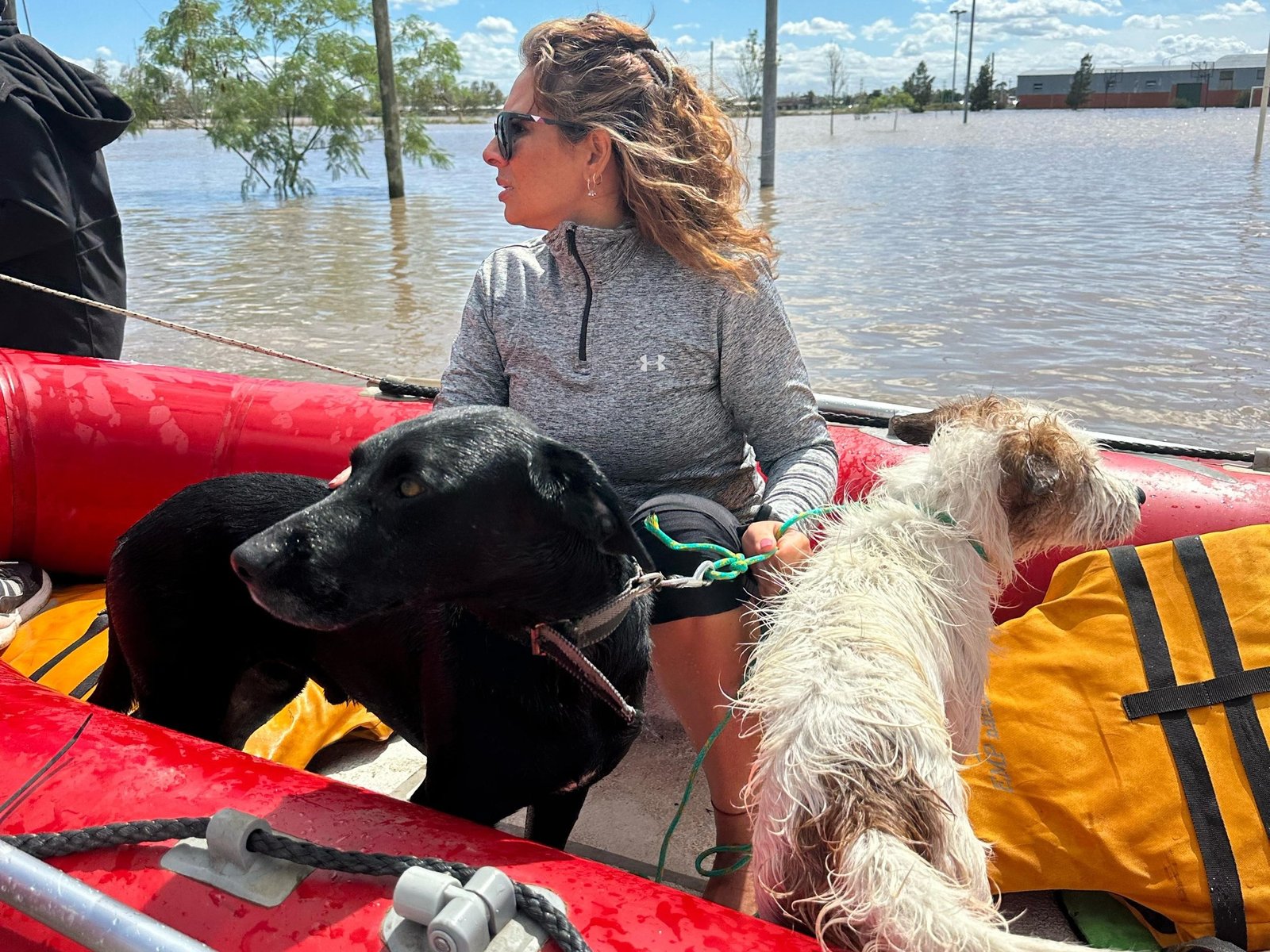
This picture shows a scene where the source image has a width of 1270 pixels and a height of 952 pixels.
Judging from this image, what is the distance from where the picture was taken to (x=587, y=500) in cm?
165

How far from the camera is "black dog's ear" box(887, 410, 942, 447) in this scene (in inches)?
82.1

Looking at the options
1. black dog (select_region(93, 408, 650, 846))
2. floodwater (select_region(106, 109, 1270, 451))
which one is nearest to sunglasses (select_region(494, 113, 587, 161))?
floodwater (select_region(106, 109, 1270, 451))

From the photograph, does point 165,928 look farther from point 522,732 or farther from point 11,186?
point 11,186

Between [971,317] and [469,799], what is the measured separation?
9.13 metres

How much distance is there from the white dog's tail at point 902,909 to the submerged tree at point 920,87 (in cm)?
11099

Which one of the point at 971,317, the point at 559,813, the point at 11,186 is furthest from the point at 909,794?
the point at 971,317

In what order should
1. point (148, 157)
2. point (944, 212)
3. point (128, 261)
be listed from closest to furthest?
point (128, 261)
point (944, 212)
point (148, 157)

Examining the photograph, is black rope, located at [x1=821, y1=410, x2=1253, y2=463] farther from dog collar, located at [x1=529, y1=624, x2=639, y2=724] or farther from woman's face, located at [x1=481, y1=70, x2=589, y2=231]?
dog collar, located at [x1=529, y1=624, x2=639, y2=724]

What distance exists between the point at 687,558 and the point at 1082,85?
4031 inches

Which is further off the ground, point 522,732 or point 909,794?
point 909,794

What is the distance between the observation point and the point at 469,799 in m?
1.73

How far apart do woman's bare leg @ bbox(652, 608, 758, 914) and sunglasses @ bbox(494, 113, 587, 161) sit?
1.17 meters

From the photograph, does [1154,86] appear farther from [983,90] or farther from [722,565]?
[722,565]

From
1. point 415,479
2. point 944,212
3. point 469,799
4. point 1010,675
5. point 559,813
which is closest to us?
point 415,479
